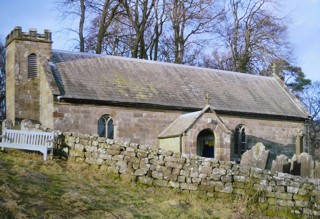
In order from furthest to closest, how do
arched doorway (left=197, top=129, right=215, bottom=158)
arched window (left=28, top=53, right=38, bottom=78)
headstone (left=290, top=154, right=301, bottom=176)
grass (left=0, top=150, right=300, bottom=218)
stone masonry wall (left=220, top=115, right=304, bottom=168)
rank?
stone masonry wall (left=220, top=115, right=304, bottom=168) < arched window (left=28, top=53, right=38, bottom=78) < arched doorway (left=197, top=129, right=215, bottom=158) < headstone (left=290, top=154, right=301, bottom=176) < grass (left=0, top=150, right=300, bottom=218)

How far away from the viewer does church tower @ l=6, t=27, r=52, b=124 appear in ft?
78.0

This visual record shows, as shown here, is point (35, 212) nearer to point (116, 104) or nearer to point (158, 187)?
point (158, 187)

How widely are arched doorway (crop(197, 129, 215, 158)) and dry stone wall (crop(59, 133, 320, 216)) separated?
28.2 ft

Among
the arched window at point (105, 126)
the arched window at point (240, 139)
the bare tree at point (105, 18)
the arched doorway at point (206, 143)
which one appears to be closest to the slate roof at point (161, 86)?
the arched window at point (105, 126)

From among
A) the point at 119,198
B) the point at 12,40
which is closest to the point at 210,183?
the point at 119,198

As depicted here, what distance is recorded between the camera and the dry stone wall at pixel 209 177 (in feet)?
47.0

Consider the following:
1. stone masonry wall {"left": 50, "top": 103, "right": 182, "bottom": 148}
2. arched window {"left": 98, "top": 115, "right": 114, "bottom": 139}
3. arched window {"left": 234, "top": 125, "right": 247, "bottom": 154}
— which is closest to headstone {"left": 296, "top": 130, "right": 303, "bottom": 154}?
arched window {"left": 234, "top": 125, "right": 247, "bottom": 154}

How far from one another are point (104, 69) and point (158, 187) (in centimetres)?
1243

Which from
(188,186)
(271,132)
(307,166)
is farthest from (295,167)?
(271,132)

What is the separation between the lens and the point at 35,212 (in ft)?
32.4

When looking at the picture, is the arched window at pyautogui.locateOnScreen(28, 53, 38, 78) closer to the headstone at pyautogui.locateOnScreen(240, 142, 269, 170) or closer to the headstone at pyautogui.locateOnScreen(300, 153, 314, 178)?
the headstone at pyautogui.locateOnScreen(240, 142, 269, 170)

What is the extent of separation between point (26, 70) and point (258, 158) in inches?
530

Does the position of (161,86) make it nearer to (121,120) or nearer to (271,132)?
(121,120)

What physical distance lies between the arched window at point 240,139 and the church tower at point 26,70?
408 inches
